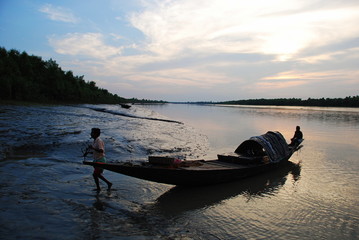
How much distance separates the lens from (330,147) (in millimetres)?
18141

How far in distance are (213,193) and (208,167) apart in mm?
944

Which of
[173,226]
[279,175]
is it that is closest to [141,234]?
[173,226]

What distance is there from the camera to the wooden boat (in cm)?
692

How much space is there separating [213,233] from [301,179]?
6734 millimetres

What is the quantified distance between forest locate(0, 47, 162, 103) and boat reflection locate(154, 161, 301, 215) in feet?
124

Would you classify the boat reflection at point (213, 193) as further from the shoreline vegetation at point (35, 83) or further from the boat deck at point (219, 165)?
the shoreline vegetation at point (35, 83)

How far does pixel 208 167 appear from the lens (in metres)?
8.67

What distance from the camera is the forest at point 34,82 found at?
38688 millimetres

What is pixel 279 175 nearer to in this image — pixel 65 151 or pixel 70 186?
pixel 70 186

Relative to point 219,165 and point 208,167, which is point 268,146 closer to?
point 219,165

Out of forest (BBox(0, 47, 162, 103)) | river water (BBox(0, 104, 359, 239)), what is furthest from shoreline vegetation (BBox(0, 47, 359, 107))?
river water (BBox(0, 104, 359, 239))

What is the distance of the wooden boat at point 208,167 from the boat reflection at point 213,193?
25 centimetres

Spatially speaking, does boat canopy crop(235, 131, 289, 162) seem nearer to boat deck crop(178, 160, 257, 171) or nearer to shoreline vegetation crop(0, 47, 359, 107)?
boat deck crop(178, 160, 257, 171)

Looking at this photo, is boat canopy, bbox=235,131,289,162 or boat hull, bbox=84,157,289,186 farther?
boat canopy, bbox=235,131,289,162
